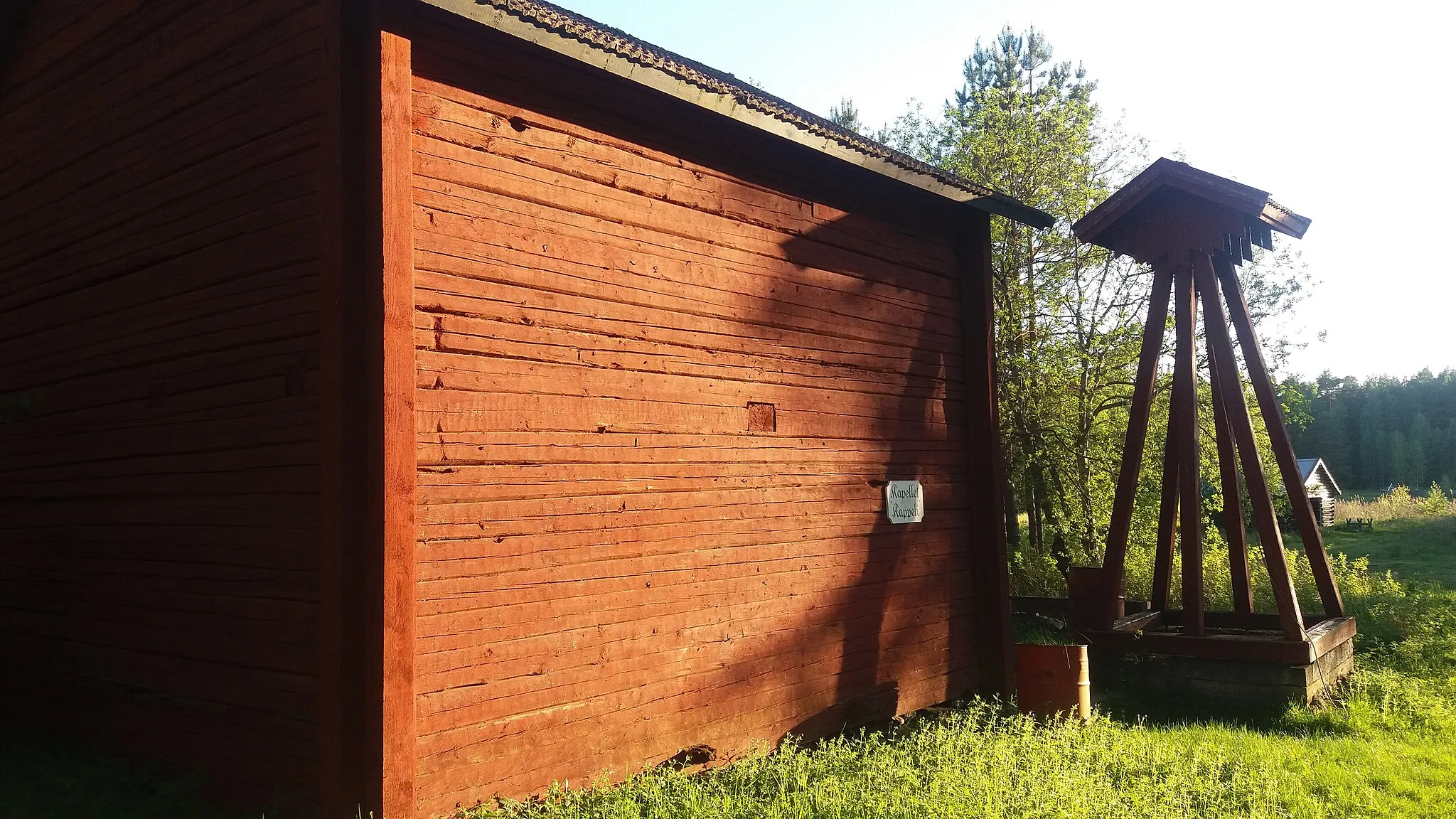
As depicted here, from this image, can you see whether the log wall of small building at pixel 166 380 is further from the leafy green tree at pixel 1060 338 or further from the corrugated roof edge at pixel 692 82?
the leafy green tree at pixel 1060 338

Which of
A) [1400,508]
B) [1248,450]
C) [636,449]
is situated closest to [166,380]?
[636,449]

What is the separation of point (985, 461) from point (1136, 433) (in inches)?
74.2

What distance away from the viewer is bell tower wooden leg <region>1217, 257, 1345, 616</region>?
30.2 feet

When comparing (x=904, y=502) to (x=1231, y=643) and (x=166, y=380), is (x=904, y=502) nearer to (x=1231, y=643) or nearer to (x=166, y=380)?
(x=1231, y=643)

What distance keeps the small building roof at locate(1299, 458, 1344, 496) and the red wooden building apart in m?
35.7

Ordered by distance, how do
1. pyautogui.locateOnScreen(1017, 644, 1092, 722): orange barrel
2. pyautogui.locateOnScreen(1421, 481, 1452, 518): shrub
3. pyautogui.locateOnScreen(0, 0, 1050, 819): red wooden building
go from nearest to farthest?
pyautogui.locateOnScreen(0, 0, 1050, 819): red wooden building
pyautogui.locateOnScreen(1017, 644, 1092, 722): orange barrel
pyautogui.locateOnScreen(1421, 481, 1452, 518): shrub

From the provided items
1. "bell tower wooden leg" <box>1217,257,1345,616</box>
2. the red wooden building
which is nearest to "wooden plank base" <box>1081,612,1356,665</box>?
"bell tower wooden leg" <box>1217,257,1345,616</box>

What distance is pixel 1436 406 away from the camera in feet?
310

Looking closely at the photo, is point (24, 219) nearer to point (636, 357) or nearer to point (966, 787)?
point (636, 357)

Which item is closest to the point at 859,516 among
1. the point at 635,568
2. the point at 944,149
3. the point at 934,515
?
the point at 934,515

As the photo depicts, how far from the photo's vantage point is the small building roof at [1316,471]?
40531mm

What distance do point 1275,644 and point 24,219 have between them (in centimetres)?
1012

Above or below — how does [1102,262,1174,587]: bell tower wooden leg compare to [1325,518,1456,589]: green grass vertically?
above

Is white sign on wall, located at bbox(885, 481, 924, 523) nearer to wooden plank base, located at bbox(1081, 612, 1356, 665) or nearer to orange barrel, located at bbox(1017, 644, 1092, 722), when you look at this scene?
orange barrel, located at bbox(1017, 644, 1092, 722)
